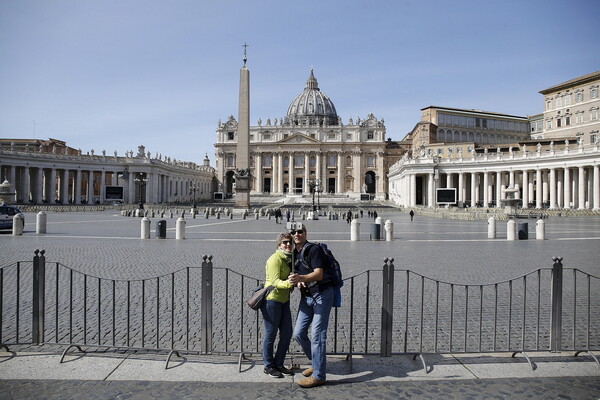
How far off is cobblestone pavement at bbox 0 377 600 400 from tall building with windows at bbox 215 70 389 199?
104 m

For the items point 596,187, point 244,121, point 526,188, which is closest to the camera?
point 244,121

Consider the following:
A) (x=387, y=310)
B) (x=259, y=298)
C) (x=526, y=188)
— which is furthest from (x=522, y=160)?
(x=259, y=298)

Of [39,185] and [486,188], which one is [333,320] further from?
[39,185]

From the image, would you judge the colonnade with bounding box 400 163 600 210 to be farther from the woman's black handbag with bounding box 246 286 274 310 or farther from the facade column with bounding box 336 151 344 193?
the woman's black handbag with bounding box 246 286 274 310

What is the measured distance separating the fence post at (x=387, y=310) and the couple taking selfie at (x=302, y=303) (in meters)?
0.87

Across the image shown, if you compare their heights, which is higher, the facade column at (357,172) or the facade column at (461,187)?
the facade column at (357,172)

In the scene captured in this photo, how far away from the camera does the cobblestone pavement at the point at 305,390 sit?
4.66 metres

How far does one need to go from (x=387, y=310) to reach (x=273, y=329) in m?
1.42

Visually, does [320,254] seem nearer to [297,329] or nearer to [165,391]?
[297,329]

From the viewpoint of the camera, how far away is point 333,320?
23.8 ft

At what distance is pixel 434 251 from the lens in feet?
52.5

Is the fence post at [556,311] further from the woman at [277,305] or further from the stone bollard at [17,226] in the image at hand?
the stone bollard at [17,226]

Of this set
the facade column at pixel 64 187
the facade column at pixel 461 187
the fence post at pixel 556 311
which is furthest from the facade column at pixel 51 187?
the fence post at pixel 556 311

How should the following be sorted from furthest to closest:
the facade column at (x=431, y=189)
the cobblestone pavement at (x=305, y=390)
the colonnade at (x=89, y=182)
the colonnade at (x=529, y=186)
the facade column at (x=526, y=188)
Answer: the facade column at (x=431, y=189), the colonnade at (x=89, y=182), the facade column at (x=526, y=188), the colonnade at (x=529, y=186), the cobblestone pavement at (x=305, y=390)
